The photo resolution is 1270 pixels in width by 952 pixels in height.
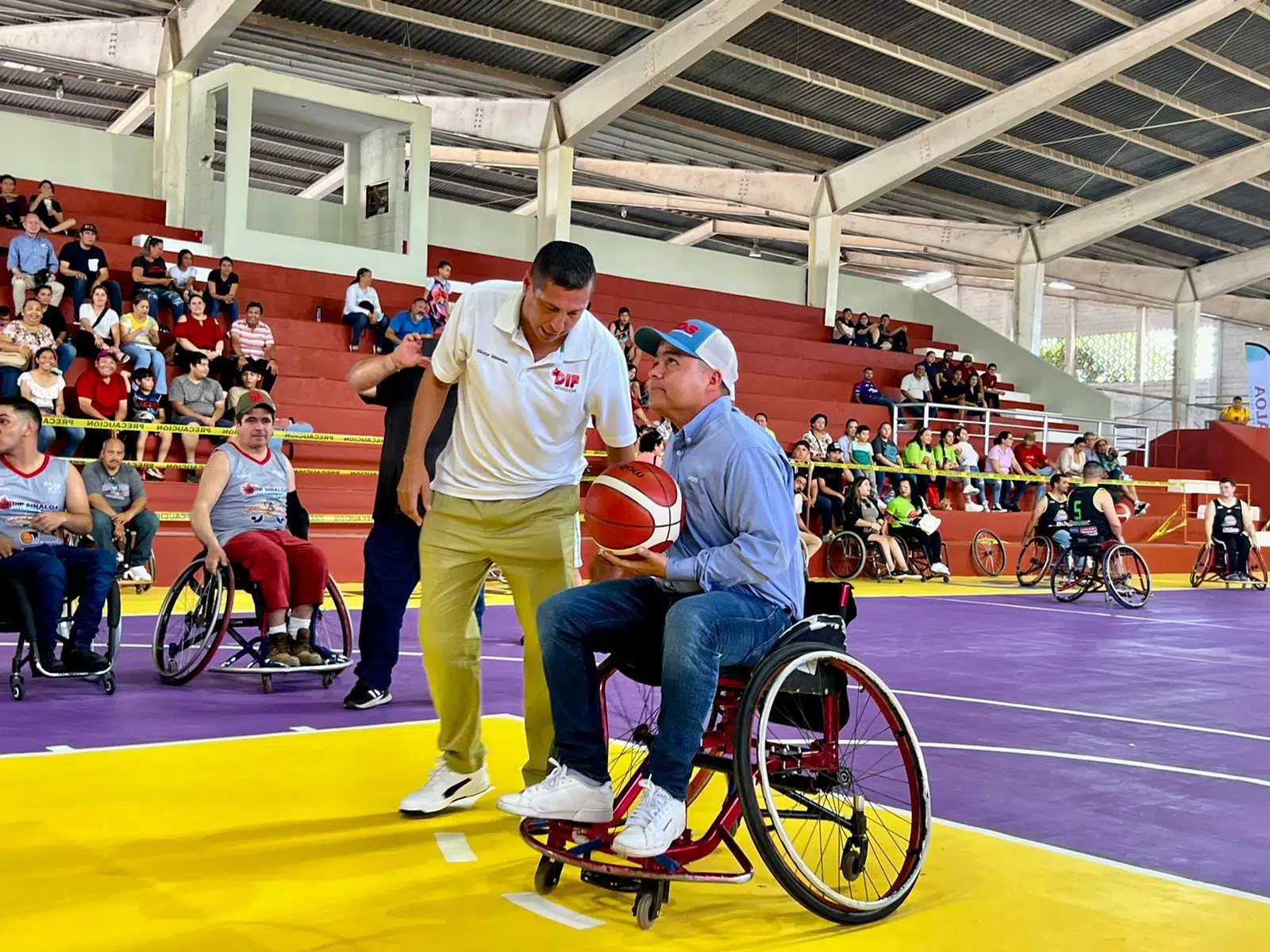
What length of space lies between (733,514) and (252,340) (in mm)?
11669

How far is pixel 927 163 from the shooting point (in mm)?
21766

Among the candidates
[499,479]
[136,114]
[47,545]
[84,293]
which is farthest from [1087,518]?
[136,114]

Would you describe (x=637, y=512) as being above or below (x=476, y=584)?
above

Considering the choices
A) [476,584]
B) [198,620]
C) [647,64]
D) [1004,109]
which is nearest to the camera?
[476,584]

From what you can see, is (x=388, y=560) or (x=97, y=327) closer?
(x=388, y=560)

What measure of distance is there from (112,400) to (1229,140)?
19320 millimetres

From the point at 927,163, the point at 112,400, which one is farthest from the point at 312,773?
the point at 927,163

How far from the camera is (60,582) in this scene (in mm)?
5906

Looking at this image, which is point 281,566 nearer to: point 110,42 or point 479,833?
point 479,833

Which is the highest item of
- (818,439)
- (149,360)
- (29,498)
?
(149,360)

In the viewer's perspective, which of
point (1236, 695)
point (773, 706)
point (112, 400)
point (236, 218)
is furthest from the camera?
point (236, 218)

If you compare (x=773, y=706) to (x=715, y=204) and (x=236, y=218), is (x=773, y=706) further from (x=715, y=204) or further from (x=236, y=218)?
(x=715, y=204)

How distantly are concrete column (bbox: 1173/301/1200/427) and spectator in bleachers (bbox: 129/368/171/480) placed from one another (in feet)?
76.1

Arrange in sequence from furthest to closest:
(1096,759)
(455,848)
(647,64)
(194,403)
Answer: (647,64), (194,403), (1096,759), (455,848)
